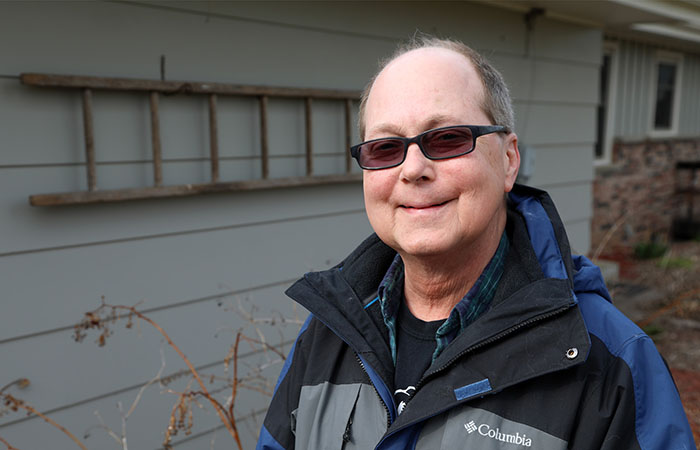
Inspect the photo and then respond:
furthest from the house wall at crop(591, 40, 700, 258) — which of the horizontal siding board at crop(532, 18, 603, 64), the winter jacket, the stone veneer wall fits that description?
the winter jacket

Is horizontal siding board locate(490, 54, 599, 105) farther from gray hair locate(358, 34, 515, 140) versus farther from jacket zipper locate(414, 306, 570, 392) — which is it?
jacket zipper locate(414, 306, 570, 392)

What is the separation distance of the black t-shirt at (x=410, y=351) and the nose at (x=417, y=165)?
1.26 ft

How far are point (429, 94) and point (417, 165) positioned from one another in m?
0.17

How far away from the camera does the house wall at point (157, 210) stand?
8.71ft

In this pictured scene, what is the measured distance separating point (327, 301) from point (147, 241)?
165 cm

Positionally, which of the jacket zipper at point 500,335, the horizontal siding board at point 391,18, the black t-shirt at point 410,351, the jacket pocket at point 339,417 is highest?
the horizontal siding board at point 391,18

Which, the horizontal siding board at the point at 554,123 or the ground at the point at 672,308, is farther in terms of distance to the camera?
the horizontal siding board at the point at 554,123

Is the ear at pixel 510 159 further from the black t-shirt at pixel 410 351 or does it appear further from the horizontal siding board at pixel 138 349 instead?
the horizontal siding board at pixel 138 349

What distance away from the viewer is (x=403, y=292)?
172cm

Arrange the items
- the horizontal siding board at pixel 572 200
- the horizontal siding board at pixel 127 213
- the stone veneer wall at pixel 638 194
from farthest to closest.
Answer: the stone veneer wall at pixel 638 194, the horizontal siding board at pixel 572 200, the horizontal siding board at pixel 127 213

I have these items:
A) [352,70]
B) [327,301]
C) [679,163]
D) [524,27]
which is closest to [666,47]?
[679,163]

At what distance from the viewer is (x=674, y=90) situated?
1113 centimetres

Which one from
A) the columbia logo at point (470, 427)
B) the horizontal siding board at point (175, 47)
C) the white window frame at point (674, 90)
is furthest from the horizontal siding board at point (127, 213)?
the white window frame at point (674, 90)

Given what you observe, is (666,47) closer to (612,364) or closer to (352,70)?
(352,70)
